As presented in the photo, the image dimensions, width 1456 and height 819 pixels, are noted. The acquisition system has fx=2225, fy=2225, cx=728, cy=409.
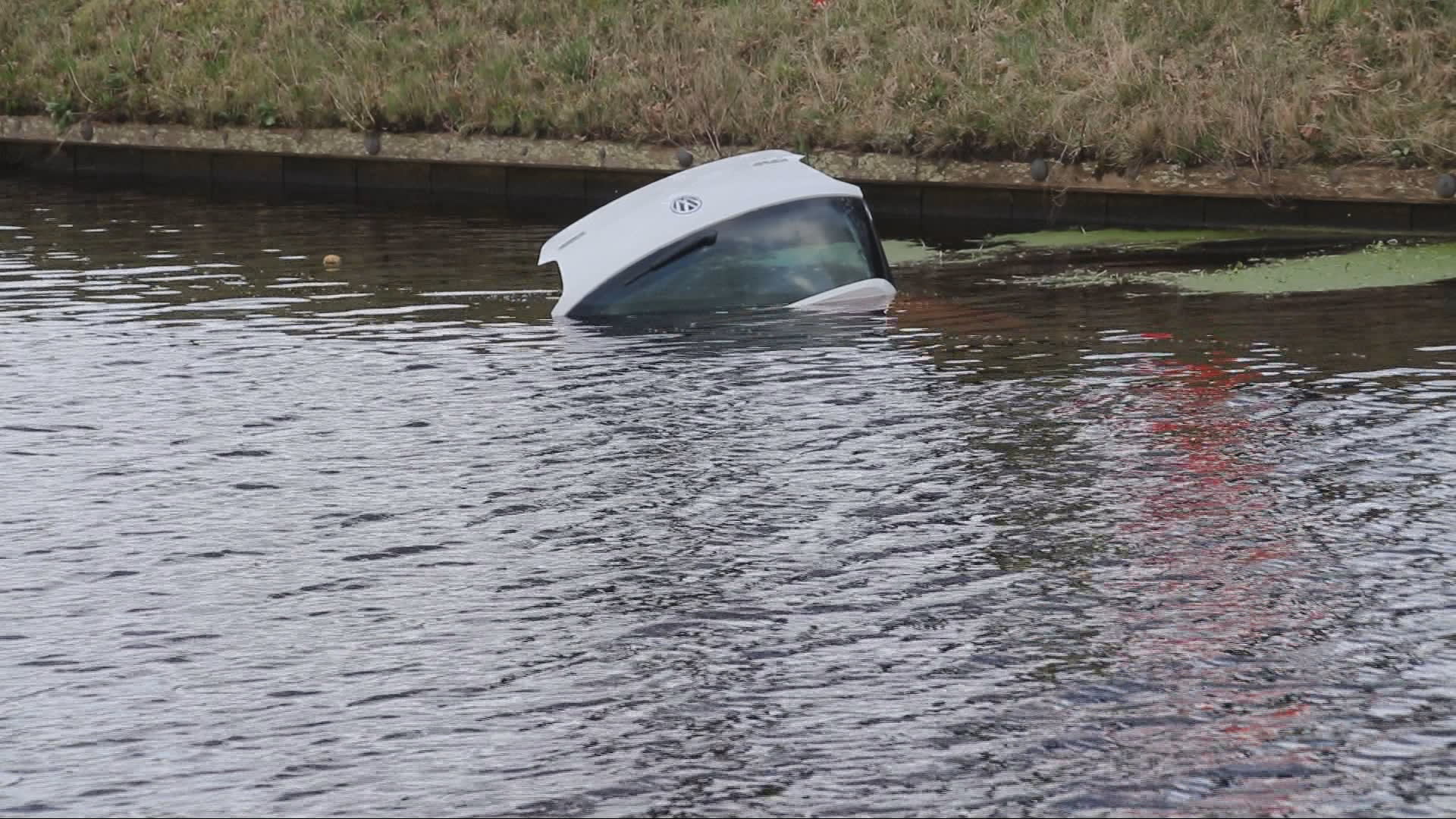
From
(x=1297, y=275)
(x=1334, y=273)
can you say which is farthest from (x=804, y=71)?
(x=1334, y=273)

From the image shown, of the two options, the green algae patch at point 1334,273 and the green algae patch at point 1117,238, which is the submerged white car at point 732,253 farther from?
the green algae patch at point 1117,238

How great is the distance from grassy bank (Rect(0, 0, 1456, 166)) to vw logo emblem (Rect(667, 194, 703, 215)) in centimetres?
591

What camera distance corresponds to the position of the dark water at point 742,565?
6.60 m

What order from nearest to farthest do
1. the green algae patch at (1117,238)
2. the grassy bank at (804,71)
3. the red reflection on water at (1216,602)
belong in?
the red reflection on water at (1216,602), the green algae patch at (1117,238), the grassy bank at (804,71)

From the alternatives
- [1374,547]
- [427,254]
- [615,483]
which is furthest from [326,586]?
[427,254]

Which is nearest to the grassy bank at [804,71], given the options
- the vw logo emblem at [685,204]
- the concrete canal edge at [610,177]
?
the concrete canal edge at [610,177]

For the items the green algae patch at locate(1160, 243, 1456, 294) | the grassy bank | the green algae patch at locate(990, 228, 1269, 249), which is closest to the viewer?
the green algae patch at locate(1160, 243, 1456, 294)

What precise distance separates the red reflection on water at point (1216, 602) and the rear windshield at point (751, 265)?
13.5 feet

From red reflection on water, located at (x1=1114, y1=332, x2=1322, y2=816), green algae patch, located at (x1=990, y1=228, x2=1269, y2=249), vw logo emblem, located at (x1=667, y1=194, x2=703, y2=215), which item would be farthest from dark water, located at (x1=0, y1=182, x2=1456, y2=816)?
green algae patch, located at (x1=990, y1=228, x2=1269, y2=249)

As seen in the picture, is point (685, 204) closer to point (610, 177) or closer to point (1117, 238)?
point (1117, 238)

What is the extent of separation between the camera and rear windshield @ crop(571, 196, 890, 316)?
50.7 ft

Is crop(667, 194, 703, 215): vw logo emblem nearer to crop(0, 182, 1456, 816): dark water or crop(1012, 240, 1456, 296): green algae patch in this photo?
crop(0, 182, 1456, 816): dark water

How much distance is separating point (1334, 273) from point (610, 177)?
28.7 ft

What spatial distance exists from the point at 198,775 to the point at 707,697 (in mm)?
1635
